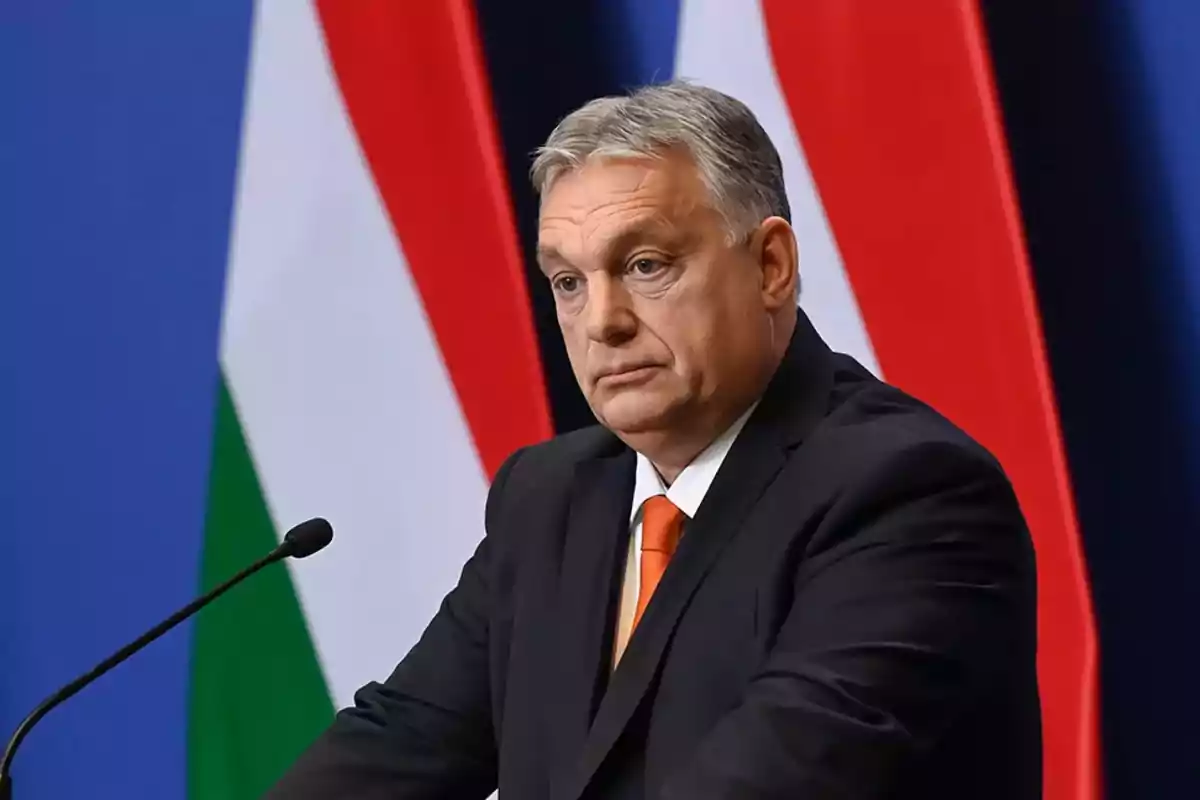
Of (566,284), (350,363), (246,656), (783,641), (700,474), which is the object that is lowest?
(246,656)

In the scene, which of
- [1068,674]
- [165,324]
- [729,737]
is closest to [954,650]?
[729,737]

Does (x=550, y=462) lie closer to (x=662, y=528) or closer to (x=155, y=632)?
(x=662, y=528)

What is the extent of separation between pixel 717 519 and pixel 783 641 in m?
0.15

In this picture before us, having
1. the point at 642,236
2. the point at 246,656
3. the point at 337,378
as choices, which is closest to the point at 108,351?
the point at 337,378

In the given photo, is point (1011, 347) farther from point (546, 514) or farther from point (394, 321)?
point (394, 321)

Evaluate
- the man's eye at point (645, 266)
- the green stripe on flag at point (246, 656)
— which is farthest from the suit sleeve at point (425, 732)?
the green stripe on flag at point (246, 656)

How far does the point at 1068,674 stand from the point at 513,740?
76 centimetres

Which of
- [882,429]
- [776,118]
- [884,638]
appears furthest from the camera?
[776,118]

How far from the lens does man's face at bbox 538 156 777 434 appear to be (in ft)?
3.95

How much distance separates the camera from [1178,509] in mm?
1605

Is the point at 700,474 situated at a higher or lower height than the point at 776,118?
lower

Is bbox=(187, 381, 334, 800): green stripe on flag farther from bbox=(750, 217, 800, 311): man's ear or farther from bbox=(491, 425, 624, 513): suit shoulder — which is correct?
bbox=(750, 217, 800, 311): man's ear

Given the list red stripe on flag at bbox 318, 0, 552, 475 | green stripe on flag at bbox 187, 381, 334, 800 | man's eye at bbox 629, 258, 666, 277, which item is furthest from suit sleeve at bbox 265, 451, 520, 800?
green stripe on flag at bbox 187, 381, 334, 800

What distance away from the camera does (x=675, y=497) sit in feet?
4.24
